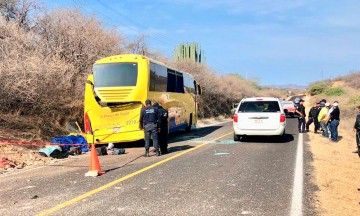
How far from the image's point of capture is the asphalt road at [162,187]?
594 centimetres

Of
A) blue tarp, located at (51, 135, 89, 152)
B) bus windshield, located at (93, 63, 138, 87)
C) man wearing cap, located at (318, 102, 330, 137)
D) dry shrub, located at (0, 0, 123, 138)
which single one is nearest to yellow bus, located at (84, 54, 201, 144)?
bus windshield, located at (93, 63, 138, 87)

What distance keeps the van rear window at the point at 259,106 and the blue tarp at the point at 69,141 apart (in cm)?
630

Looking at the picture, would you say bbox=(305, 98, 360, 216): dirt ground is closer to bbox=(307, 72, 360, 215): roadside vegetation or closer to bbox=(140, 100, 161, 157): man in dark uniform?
bbox=(307, 72, 360, 215): roadside vegetation

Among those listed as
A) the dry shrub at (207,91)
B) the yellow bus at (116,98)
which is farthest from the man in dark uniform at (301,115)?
the dry shrub at (207,91)

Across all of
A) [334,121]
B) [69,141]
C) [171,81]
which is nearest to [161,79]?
[171,81]

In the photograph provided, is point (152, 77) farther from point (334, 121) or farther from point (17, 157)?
point (334, 121)

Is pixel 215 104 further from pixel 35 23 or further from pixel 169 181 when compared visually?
pixel 169 181

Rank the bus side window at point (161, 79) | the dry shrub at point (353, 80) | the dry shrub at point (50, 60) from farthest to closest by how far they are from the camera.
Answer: the dry shrub at point (353, 80), the bus side window at point (161, 79), the dry shrub at point (50, 60)

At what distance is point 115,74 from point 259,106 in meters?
5.87

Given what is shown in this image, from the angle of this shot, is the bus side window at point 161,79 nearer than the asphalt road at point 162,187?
No

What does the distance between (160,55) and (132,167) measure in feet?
95.5

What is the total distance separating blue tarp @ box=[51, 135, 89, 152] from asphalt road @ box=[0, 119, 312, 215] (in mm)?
1383

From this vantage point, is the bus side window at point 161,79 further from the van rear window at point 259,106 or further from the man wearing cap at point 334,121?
the man wearing cap at point 334,121

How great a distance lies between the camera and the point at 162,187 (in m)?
7.39
